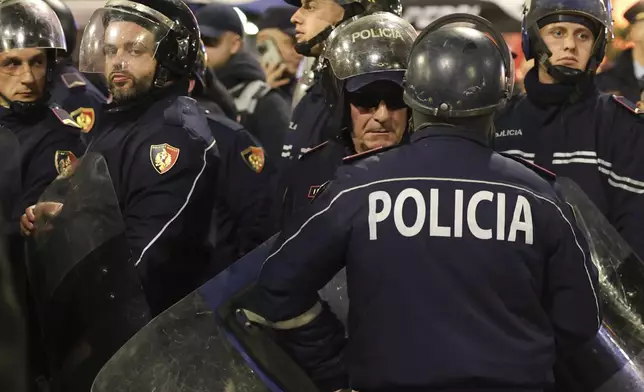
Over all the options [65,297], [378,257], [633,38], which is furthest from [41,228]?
[633,38]

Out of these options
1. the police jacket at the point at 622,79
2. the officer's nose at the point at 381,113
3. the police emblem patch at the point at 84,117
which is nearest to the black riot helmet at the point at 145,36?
the officer's nose at the point at 381,113

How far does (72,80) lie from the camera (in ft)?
20.8

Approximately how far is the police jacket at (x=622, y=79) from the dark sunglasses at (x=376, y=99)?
3.45 metres

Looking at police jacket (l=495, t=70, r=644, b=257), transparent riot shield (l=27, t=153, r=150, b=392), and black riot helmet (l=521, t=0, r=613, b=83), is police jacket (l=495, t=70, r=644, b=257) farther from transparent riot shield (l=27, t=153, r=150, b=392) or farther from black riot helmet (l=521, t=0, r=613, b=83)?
transparent riot shield (l=27, t=153, r=150, b=392)

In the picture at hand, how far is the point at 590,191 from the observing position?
3.96 meters

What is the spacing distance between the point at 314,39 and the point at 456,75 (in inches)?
76.4

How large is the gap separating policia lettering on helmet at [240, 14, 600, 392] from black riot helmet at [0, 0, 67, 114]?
215 centimetres

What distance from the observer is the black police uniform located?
240 inches

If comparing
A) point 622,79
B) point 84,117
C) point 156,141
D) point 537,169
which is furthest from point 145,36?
point 622,79

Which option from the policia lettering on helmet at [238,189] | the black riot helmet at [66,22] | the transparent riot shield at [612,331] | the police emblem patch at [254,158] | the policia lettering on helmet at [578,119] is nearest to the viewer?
the transparent riot shield at [612,331]

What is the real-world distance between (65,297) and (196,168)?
68cm

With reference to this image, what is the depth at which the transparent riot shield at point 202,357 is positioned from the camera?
9.15 ft

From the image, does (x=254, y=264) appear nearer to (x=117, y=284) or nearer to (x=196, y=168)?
(x=117, y=284)

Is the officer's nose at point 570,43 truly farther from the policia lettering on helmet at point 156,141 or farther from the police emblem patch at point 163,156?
the police emblem patch at point 163,156
